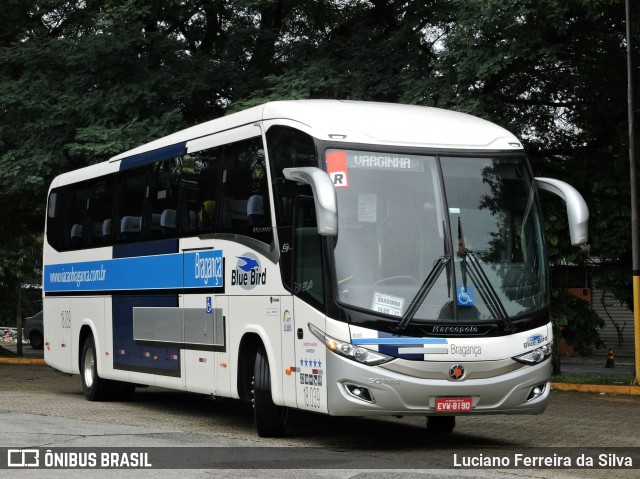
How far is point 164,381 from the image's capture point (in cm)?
1695

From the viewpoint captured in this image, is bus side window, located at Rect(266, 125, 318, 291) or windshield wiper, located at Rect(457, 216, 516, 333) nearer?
windshield wiper, located at Rect(457, 216, 516, 333)

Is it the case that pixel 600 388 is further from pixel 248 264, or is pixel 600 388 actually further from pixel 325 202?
pixel 325 202

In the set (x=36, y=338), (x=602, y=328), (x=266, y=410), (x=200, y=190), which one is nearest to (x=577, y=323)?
(x=602, y=328)

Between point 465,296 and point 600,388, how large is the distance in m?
10.3

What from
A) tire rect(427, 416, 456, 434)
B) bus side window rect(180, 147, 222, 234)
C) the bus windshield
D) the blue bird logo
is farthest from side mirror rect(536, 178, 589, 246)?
bus side window rect(180, 147, 222, 234)

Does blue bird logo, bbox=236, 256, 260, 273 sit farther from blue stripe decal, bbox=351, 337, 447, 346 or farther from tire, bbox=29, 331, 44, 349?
tire, bbox=29, 331, 44, 349

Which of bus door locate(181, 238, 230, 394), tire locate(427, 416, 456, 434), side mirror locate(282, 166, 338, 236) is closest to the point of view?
side mirror locate(282, 166, 338, 236)

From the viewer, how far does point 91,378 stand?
1984cm

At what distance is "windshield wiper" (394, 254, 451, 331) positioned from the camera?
12.2m

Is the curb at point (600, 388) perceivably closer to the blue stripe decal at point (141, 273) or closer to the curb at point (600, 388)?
the curb at point (600, 388)

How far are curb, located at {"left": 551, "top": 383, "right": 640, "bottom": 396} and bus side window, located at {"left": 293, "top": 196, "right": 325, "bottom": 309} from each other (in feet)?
33.3

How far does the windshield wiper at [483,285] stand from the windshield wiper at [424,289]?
0.19 meters

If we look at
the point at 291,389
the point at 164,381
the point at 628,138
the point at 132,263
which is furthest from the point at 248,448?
the point at 628,138

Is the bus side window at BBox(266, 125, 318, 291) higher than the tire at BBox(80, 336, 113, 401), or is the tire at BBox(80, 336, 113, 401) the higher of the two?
the bus side window at BBox(266, 125, 318, 291)
